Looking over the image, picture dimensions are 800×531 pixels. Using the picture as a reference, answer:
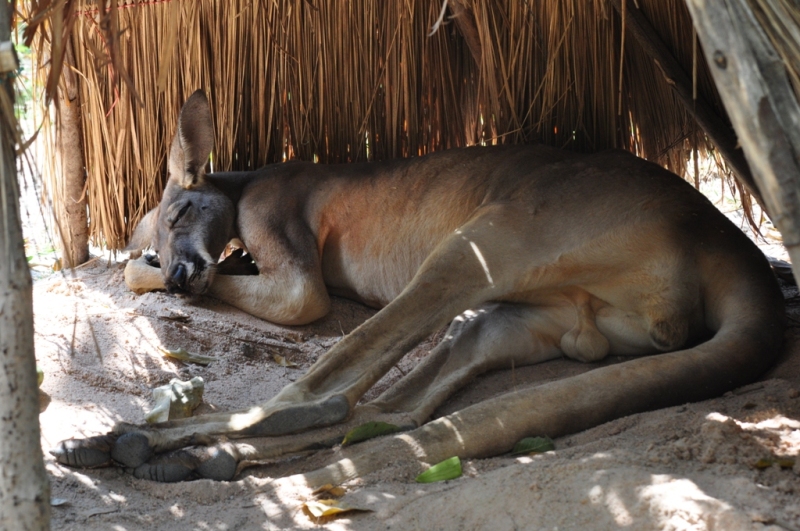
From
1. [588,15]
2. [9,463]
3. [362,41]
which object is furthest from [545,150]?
[9,463]

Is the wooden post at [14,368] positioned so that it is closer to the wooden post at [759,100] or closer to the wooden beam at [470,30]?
the wooden post at [759,100]

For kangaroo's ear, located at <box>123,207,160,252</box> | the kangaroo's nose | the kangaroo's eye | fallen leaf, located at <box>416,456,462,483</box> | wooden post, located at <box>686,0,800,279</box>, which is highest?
wooden post, located at <box>686,0,800,279</box>

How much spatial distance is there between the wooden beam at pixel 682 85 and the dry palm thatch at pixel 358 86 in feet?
0.65

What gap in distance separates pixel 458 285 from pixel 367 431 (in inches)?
29.4

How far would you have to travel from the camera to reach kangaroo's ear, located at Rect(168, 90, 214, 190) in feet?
14.4

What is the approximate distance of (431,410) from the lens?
316 cm

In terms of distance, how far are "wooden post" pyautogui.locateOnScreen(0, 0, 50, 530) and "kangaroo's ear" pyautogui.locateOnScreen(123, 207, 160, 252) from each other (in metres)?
3.14

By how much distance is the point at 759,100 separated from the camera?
1551 mm

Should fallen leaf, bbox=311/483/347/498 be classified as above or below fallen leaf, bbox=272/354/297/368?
below

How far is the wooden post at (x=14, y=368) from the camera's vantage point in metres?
1.55

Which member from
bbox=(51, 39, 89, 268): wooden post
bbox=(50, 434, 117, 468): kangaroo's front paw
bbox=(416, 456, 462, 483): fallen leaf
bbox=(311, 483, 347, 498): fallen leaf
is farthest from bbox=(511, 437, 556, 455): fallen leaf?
bbox=(51, 39, 89, 268): wooden post

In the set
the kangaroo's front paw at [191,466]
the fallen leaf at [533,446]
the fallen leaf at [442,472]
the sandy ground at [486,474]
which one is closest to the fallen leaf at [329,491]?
the sandy ground at [486,474]

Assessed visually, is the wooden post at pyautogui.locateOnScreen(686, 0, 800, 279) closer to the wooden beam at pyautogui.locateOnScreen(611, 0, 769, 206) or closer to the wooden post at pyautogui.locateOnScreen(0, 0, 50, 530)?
the wooden post at pyautogui.locateOnScreen(0, 0, 50, 530)

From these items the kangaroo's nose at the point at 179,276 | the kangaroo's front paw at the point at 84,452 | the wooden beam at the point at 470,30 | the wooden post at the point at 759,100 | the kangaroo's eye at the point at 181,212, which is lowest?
the kangaroo's front paw at the point at 84,452
